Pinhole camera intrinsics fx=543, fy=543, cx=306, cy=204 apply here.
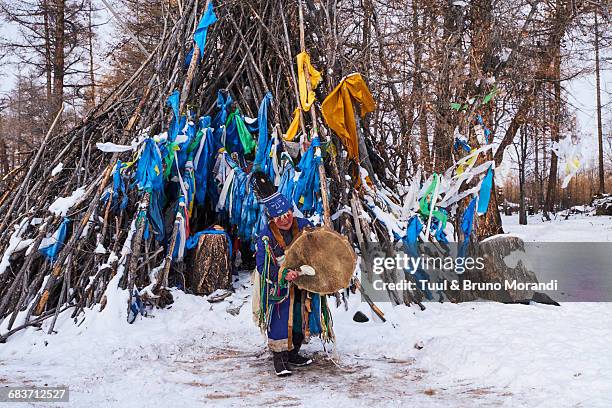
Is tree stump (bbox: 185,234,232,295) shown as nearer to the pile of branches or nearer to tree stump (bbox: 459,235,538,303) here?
the pile of branches

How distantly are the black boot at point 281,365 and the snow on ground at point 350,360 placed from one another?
0.27 feet

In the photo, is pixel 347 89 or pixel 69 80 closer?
pixel 347 89

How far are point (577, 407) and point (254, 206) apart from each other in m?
4.77

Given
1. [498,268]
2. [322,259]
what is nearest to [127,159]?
[322,259]

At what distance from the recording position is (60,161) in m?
7.54

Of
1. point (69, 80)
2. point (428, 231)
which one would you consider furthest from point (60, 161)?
point (69, 80)

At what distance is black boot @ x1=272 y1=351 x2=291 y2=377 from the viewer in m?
4.37

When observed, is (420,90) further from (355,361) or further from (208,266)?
(355,361)

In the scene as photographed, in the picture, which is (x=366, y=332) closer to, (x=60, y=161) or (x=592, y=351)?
(x=592, y=351)

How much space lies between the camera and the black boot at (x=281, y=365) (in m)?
4.37

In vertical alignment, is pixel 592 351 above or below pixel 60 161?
below

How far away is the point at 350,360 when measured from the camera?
4746mm

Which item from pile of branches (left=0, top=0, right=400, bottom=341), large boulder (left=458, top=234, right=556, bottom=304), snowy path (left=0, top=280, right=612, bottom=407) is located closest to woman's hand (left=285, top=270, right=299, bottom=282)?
snowy path (left=0, top=280, right=612, bottom=407)

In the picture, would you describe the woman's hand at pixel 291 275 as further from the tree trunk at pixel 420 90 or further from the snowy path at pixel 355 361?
the tree trunk at pixel 420 90
